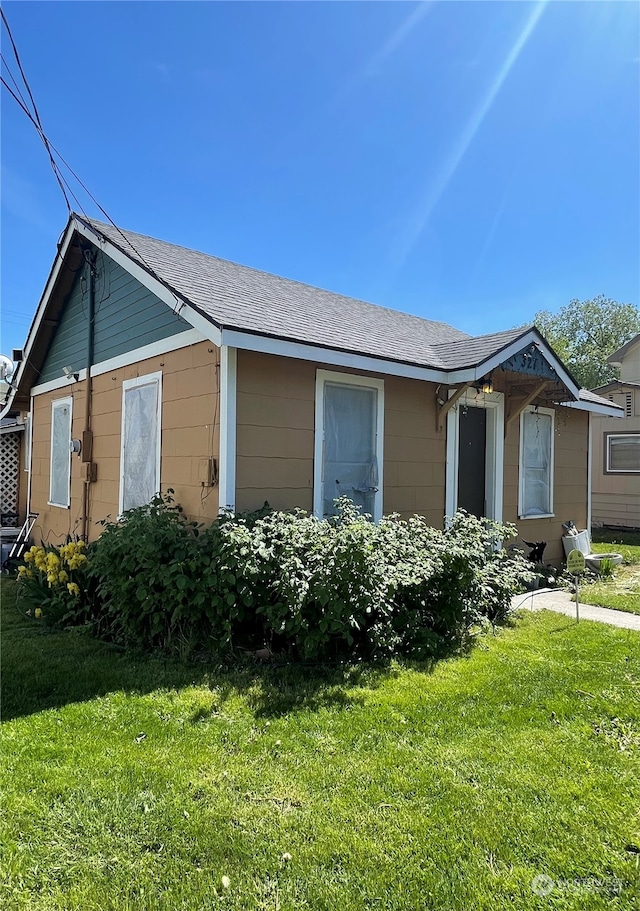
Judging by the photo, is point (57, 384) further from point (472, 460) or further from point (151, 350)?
point (472, 460)

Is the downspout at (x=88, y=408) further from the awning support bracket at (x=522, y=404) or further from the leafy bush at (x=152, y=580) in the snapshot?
the awning support bracket at (x=522, y=404)

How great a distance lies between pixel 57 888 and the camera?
196 centimetres

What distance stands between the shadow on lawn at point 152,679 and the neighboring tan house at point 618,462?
39.8ft

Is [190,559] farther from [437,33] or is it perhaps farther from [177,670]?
[437,33]

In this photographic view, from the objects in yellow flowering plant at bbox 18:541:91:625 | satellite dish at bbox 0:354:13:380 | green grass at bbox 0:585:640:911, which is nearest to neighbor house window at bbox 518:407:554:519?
green grass at bbox 0:585:640:911

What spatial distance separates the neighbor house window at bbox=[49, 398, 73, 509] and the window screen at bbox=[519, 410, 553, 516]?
7120 mm

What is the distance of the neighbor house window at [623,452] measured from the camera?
13867 mm

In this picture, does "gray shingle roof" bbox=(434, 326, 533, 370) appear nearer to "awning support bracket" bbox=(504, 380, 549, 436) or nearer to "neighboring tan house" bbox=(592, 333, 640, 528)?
"awning support bracket" bbox=(504, 380, 549, 436)

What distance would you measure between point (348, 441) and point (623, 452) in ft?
37.1

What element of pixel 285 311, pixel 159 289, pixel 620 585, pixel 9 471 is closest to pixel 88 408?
pixel 159 289

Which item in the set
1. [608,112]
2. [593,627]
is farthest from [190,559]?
[608,112]

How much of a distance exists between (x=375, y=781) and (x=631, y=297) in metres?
40.4

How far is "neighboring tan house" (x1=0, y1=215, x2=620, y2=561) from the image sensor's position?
520cm

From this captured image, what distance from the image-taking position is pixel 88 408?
7.76m
